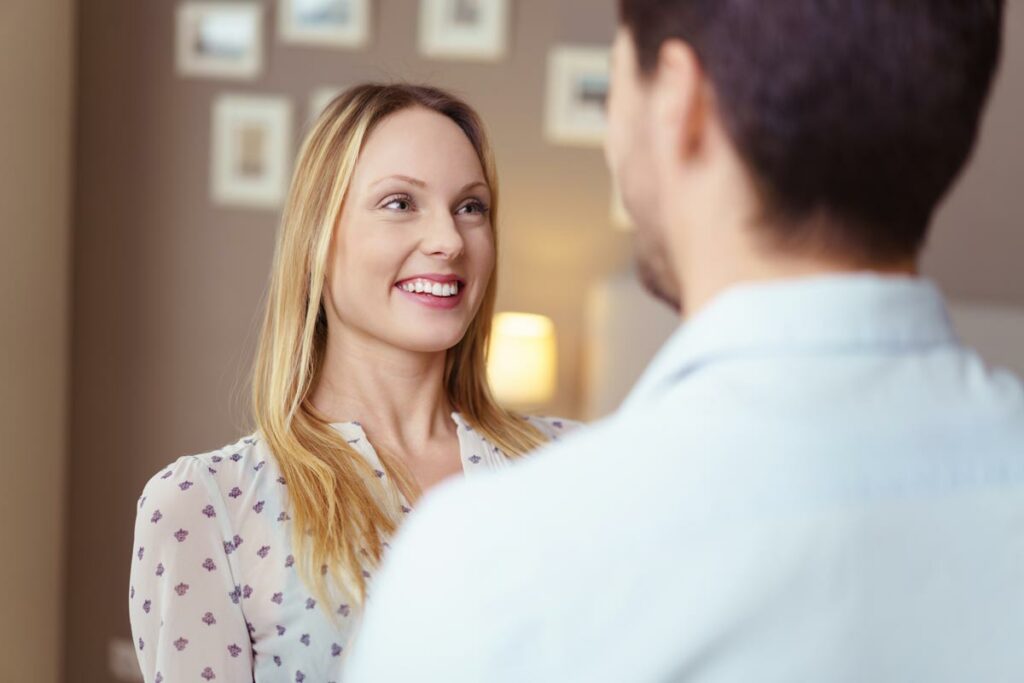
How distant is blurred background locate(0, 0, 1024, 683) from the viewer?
3.94 m

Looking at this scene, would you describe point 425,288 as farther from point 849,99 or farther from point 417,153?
point 849,99

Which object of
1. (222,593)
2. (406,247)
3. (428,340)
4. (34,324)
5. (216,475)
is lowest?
(34,324)

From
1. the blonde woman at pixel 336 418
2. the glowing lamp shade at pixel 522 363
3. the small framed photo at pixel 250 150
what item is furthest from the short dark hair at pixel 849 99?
the small framed photo at pixel 250 150

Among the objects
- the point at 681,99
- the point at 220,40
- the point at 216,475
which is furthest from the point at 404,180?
the point at 220,40

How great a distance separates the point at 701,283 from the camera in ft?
2.47

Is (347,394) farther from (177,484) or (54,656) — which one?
(54,656)

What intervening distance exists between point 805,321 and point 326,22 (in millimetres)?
3748

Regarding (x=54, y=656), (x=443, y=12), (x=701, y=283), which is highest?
(x=443, y=12)

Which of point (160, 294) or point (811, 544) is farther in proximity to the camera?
point (160, 294)

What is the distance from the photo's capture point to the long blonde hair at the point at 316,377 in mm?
1540

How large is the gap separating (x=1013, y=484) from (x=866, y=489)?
91mm

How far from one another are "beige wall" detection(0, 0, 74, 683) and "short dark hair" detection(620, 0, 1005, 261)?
3472mm

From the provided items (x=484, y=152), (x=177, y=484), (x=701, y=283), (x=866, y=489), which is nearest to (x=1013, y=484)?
(x=866, y=489)

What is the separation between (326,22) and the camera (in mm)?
4207
